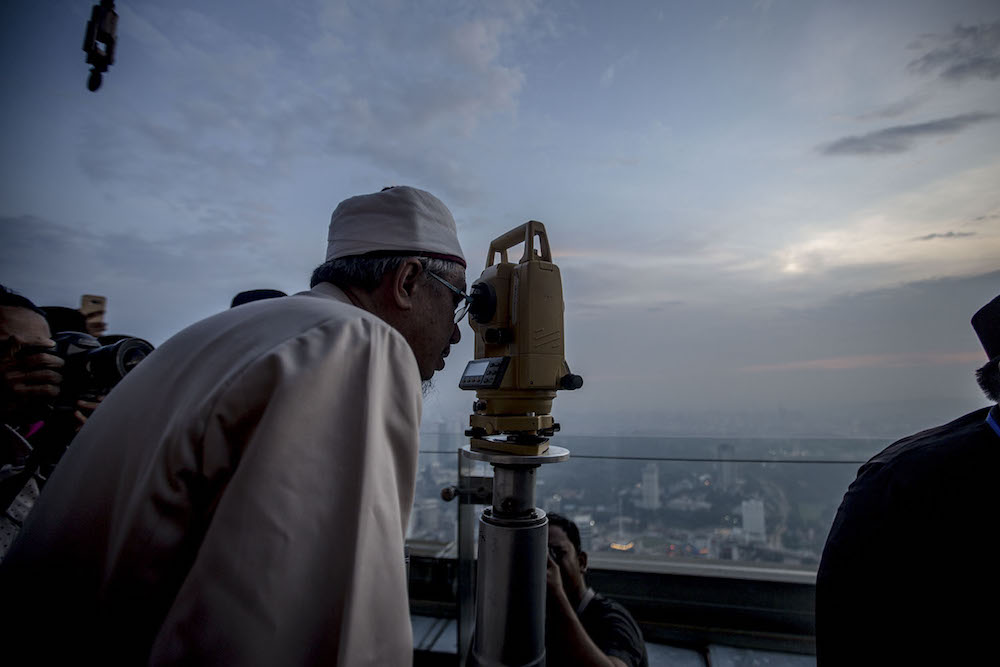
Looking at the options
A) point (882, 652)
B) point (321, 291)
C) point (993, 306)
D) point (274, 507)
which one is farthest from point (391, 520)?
point (993, 306)

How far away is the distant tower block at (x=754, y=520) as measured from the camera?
2.81m

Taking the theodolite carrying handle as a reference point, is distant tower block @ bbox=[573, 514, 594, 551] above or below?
below

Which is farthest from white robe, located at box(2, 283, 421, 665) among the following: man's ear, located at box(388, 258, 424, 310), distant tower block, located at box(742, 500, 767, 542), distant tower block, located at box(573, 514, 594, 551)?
distant tower block, located at box(742, 500, 767, 542)

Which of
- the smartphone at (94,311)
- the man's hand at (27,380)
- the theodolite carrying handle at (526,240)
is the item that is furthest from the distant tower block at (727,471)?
the smartphone at (94,311)

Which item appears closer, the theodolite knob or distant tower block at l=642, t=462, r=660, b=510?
the theodolite knob

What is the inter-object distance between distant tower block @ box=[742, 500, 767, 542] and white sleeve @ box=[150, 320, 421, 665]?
296 cm

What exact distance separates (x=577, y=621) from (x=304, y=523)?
1.50 metres

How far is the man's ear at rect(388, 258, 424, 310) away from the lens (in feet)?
3.49

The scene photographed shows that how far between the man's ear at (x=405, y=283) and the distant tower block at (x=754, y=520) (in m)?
2.76

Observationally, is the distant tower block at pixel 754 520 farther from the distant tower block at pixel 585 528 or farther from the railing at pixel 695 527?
the distant tower block at pixel 585 528

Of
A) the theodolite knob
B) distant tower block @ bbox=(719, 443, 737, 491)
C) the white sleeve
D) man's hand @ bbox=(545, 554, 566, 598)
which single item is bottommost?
man's hand @ bbox=(545, 554, 566, 598)

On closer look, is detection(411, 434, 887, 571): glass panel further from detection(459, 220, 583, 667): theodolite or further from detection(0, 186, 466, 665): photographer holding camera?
detection(0, 186, 466, 665): photographer holding camera

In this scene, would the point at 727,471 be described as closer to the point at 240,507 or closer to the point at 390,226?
the point at 390,226

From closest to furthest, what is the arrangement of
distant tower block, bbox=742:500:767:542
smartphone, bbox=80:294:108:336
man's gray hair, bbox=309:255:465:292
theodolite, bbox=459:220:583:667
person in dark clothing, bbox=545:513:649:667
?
man's gray hair, bbox=309:255:465:292 → theodolite, bbox=459:220:583:667 → person in dark clothing, bbox=545:513:649:667 → smartphone, bbox=80:294:108:336 → distant tower block, bbox=742:500:767:542
